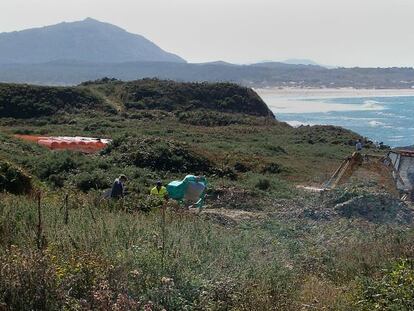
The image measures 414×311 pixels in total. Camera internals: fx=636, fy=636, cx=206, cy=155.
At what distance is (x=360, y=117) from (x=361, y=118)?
198 centimetres

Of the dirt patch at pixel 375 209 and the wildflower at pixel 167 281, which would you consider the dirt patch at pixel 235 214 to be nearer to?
the dirt patch at pixel 375 209

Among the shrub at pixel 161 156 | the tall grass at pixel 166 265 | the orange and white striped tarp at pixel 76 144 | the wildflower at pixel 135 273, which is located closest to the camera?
the tall grass at pixel 166 265

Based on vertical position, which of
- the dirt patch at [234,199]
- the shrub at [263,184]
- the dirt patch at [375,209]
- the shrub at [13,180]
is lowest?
the shrub at [263,184]

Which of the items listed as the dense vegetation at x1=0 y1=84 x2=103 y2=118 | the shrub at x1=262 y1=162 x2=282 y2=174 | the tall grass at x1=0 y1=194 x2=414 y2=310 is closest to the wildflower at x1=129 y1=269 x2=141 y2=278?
the tall grass at x1=0 y1=194 x2=414 y2=310

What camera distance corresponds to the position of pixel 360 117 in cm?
9144

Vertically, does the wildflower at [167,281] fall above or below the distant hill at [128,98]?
above

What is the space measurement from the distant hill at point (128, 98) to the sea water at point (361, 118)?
34.5 feet

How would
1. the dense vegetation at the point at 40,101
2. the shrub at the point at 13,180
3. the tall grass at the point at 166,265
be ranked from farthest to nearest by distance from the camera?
the dense vegetation at the point at 40,101
the shrub at the point at 13,180
the tall grass at the point at 166,265

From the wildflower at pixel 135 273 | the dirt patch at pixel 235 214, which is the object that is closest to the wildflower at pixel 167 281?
the wildflower at pixel 135 273

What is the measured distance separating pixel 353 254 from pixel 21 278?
445 cm

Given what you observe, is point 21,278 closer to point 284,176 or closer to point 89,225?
point 89,225

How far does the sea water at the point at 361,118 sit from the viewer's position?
67.7 metres

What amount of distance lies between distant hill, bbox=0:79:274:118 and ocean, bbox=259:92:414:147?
10.6 metres

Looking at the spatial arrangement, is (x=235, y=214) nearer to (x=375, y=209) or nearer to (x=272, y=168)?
(x=375, y=209)
